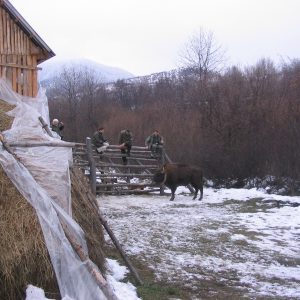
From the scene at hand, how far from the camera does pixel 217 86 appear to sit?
2909 cm

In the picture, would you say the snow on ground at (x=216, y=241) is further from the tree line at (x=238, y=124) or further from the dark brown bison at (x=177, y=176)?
the tree line at (x=238, y=124)

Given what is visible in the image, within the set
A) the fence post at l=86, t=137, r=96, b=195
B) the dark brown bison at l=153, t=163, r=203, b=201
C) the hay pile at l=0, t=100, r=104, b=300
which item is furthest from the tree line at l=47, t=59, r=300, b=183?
the hay pile at l=0, t=100, r=104, b=300

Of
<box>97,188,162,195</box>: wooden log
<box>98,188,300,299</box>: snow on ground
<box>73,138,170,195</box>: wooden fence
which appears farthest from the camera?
<box>97,188,162,195</box>: wooden log

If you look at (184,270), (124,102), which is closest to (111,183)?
(184,270)

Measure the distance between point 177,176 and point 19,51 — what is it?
6537 mm

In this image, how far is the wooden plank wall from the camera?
1224 centimetres

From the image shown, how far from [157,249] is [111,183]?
25.6 feet

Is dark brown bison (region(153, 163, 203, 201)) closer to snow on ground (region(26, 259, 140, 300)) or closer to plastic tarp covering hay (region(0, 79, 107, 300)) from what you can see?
snow on ground (region(26, 259, 140, 300))

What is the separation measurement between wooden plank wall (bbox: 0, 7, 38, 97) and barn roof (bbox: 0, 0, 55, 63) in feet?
0.32

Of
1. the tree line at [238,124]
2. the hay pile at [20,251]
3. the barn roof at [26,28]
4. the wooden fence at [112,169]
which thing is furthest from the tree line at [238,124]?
the hay pile at [20,251]

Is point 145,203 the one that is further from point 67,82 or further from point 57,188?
point 67,82

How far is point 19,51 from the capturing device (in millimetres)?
12609

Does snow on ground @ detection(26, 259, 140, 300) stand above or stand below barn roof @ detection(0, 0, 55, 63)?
below

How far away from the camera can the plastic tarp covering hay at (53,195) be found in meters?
5.55
